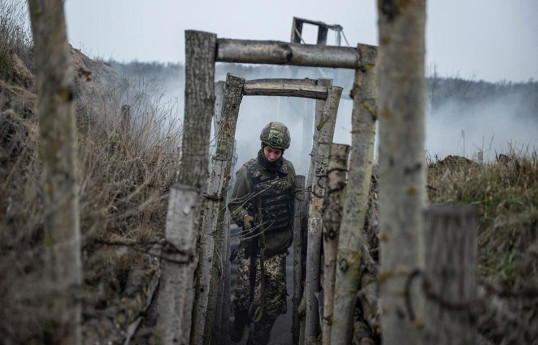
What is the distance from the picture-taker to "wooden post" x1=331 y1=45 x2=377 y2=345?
3127 millimetres

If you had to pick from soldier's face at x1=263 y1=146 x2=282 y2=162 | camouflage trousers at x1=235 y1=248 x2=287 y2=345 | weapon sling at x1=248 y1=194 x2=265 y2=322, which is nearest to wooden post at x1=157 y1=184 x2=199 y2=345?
weapon sling at x1=248 y1=194 x2=265 y2=322

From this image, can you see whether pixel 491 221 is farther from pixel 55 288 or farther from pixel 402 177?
pixel 55 288

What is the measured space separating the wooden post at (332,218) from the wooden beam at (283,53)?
0.65m

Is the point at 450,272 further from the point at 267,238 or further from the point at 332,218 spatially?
the point at 267,238

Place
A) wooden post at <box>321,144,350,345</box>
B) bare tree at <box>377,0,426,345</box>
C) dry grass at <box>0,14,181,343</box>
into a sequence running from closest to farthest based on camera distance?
bare tree at <box>377,0,426,345</box> → dry grass at <box>0,14,181,343</box> → wooden post at <box>321,144,350,345</box>

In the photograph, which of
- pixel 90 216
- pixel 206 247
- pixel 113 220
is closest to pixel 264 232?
pixel 206 247

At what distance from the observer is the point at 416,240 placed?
192cm

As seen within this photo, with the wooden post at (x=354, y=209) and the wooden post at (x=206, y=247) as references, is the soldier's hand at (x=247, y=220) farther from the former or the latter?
the wooden post at (x=354, y=209)

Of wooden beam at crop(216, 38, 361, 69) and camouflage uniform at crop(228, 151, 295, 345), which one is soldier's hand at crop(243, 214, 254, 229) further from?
wooden beam at crop(216, 38, 361, 69)

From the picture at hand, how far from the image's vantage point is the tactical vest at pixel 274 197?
6.44 metres

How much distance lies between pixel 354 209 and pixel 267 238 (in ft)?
11.3

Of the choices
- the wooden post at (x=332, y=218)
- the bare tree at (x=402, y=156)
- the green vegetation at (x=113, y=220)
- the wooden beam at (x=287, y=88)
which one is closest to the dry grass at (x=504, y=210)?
the green vegetation at (x=113, y=220)

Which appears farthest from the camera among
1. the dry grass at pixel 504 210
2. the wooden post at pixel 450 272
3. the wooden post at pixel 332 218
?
the wooden post at pixel 332 218

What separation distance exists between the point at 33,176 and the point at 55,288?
4.49 feet
